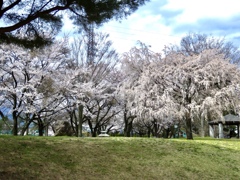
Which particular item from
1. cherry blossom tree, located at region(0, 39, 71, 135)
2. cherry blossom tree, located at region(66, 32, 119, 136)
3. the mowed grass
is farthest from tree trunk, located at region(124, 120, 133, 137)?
the mowed grass

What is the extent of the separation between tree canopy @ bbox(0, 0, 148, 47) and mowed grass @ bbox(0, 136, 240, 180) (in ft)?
6.82

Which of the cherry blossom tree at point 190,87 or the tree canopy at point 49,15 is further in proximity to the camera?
the cherry blossom tree at point 190,87

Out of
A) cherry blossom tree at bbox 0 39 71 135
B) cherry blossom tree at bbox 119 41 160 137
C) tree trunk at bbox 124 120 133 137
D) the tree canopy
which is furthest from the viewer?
tree trunk at bbox 124 120 133 137

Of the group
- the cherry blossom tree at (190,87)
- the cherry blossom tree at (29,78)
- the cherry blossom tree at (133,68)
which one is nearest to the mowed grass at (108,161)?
the cherry blossom tree at (190,87)

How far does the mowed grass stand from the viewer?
4.32 meters

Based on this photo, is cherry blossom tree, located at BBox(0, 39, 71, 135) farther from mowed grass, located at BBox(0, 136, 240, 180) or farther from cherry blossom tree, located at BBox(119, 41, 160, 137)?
mowed grass, located at BBox(0, 136, 240, 180)

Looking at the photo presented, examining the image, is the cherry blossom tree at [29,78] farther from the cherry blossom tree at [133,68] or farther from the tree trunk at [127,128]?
the tree trunk at [127,128]

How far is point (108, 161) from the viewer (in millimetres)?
5207

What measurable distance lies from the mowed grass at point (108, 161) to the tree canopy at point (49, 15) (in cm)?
208

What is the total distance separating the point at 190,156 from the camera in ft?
20.7

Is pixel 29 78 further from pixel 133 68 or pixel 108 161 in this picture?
pixel 108 161

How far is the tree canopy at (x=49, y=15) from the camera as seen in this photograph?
13.6 ft

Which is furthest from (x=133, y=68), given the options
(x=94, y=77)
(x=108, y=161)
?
(x=108, y=161)

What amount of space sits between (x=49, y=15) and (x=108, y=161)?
2.95 metres
